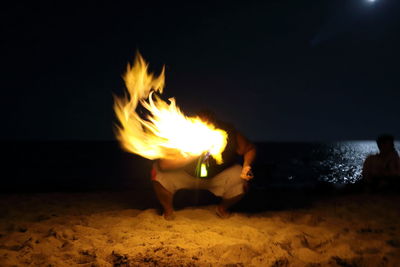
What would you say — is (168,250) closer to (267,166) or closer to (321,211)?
(321,211)

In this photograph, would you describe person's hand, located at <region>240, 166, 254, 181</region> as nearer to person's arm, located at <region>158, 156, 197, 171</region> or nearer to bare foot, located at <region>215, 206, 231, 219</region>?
bare foot, located at <region>215, 206, 231, 219</region>

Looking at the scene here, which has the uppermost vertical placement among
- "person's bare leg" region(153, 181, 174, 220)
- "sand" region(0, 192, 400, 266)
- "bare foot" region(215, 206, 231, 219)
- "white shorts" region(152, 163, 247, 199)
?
"white shorts" region(152, 163, 247, 199)

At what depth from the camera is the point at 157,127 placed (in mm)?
4297

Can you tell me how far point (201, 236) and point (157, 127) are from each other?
1.80 m

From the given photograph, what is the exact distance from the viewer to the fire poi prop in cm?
409

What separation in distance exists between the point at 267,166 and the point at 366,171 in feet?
38.6

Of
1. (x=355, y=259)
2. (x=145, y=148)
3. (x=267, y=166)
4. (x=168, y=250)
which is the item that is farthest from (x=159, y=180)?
(x=267, y=166)

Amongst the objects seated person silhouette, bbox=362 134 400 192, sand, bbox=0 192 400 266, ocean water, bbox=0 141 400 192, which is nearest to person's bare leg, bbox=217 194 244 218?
sand, bbox=0 192 400 266

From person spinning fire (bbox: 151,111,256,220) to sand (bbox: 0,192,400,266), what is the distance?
314mm

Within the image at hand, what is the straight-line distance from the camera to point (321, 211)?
4391 mm

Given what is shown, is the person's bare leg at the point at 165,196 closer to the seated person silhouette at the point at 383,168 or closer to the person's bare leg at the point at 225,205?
the person's bare leg at the point at 225,205

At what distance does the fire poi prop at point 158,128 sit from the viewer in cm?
409

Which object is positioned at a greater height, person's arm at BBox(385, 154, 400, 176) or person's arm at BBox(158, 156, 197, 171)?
person's arm at BBox(385, 154, 400, 176)

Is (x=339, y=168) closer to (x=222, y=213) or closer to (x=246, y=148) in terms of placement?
(x=246, y=148)
